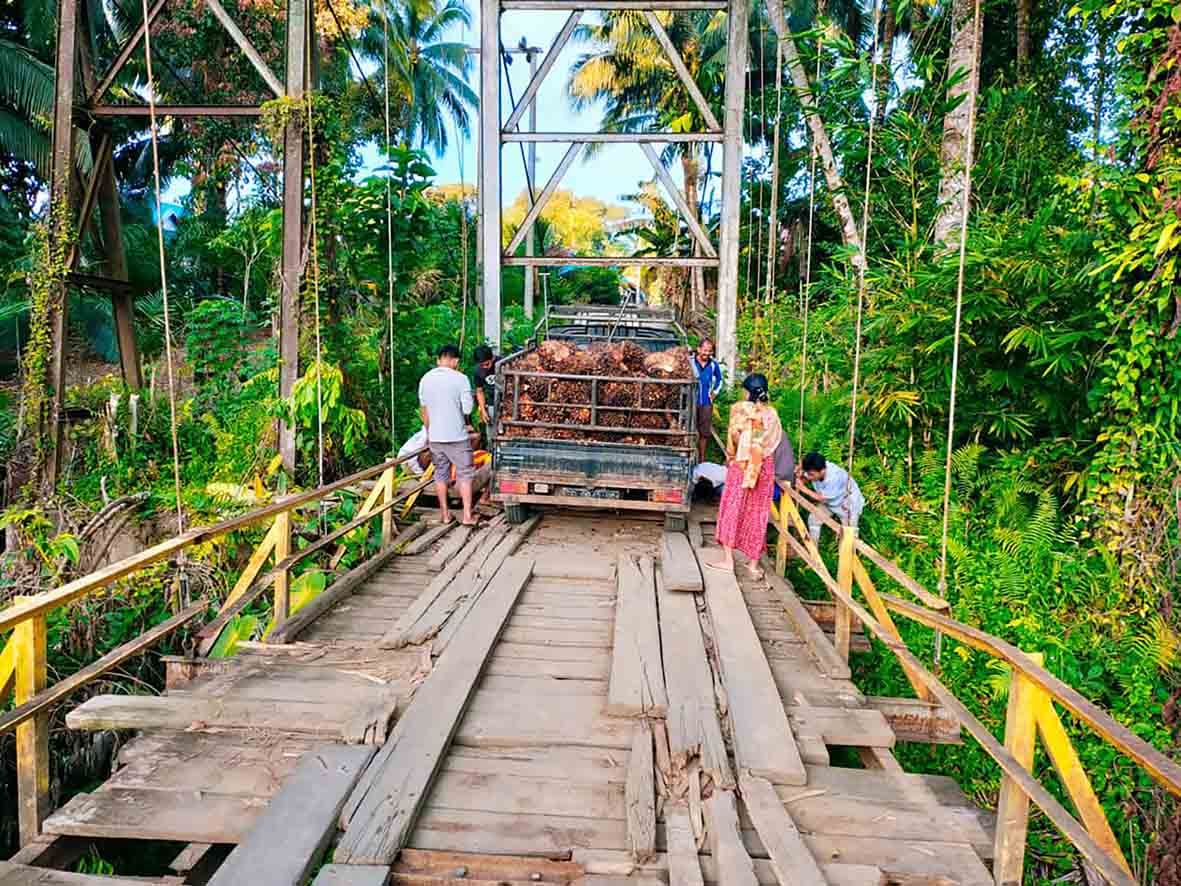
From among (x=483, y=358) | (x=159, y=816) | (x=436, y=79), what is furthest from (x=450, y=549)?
(x=436, y=79)

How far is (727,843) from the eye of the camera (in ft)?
9.30

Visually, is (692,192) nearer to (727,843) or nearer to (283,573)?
(283,573)

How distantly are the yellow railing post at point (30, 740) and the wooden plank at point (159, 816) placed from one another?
0.35 feet

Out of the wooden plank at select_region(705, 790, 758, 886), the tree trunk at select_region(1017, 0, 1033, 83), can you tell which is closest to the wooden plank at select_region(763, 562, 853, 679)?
the wooden plank at select_region(705, 790, 758, 886)

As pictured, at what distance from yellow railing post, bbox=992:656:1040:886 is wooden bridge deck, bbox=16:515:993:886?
11 centimetres

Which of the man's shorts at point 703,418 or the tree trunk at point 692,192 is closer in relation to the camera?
the man's shorts at point 703,418

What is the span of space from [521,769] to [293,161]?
7.05 metres

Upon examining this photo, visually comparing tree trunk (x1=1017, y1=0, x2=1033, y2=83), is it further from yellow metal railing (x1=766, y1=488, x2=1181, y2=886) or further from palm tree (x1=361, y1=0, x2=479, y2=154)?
palm tree (x1=361, y1=0, x2=479, y2=154)

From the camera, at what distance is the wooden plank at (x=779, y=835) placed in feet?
8.79

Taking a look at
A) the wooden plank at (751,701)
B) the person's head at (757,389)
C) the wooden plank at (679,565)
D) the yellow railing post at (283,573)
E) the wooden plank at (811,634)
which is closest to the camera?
the wooden plank at (751,701)

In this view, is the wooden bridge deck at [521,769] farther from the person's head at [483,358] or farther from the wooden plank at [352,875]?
the person's head at [483,358]

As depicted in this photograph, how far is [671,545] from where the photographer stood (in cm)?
698

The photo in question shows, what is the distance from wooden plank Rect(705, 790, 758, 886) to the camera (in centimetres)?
266

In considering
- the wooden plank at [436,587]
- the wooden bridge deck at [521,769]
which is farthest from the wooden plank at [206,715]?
the wooden plank at [436,587]
